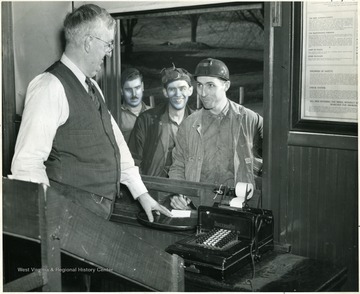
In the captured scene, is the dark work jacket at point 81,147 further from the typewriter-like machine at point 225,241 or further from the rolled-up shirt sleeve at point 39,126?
the typewriter-like machine at point 225,241

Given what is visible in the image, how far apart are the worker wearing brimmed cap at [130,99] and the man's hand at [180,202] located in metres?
0.49

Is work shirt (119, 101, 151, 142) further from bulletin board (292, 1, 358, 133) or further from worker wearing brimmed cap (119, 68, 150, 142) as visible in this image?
bulletin board (292, 1, 358, 133)

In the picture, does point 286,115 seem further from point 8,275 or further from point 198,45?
point 8,275

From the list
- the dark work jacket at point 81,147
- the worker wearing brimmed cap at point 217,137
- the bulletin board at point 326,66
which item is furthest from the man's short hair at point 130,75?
the bulletin board at point 326,66

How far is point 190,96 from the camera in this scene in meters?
2.79

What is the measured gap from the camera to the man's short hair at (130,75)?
296cm

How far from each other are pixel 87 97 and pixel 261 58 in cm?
89

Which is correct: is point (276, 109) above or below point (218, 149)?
above

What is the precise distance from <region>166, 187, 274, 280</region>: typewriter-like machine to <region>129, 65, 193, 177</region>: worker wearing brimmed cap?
644mm

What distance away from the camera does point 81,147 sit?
7.73ft

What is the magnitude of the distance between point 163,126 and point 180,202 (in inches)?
18.1

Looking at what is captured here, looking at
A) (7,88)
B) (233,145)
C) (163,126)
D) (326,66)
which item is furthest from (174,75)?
(7,88)

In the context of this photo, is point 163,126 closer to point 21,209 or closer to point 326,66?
point 326,66

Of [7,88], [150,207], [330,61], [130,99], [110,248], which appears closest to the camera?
[110,248]
